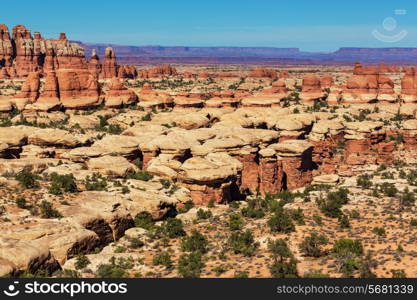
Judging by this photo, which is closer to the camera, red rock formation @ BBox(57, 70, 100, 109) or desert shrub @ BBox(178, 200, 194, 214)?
desert shrub @ BBox(178, 200, 194, 214)

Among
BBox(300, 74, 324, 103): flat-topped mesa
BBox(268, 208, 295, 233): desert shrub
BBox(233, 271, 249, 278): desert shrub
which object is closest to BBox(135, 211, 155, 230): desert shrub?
BBox(268, 208, 295, 233): desert shrub

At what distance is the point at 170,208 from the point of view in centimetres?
3356

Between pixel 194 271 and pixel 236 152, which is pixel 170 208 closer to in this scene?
pixel 194 271

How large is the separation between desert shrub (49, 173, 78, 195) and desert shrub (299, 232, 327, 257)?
1716 centimetres

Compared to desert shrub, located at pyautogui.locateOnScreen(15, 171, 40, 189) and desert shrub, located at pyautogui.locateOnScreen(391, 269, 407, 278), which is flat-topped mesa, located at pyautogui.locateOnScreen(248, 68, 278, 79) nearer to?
desert shrub, located at pyautogui.locateOnScreen(15, 171, 40, 189)

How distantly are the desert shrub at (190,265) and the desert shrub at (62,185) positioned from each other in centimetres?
1161

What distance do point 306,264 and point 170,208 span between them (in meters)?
12.7

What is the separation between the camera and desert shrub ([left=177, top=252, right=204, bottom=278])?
22794 mm

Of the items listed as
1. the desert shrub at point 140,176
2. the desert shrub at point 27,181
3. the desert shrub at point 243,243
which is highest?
the desert shrub at point 27,181

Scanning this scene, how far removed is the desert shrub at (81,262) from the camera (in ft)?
76.0

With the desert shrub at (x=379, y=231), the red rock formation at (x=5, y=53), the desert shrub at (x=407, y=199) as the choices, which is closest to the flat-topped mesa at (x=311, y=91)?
the desert shrub at (x=407, y=199)

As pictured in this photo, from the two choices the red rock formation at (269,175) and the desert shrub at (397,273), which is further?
the red rock formation at (269,175)

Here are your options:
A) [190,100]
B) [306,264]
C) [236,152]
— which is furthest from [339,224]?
[190,100]

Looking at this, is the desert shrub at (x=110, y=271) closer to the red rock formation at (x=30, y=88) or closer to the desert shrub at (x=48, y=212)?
the desert shrub at (x=48, y=212)
